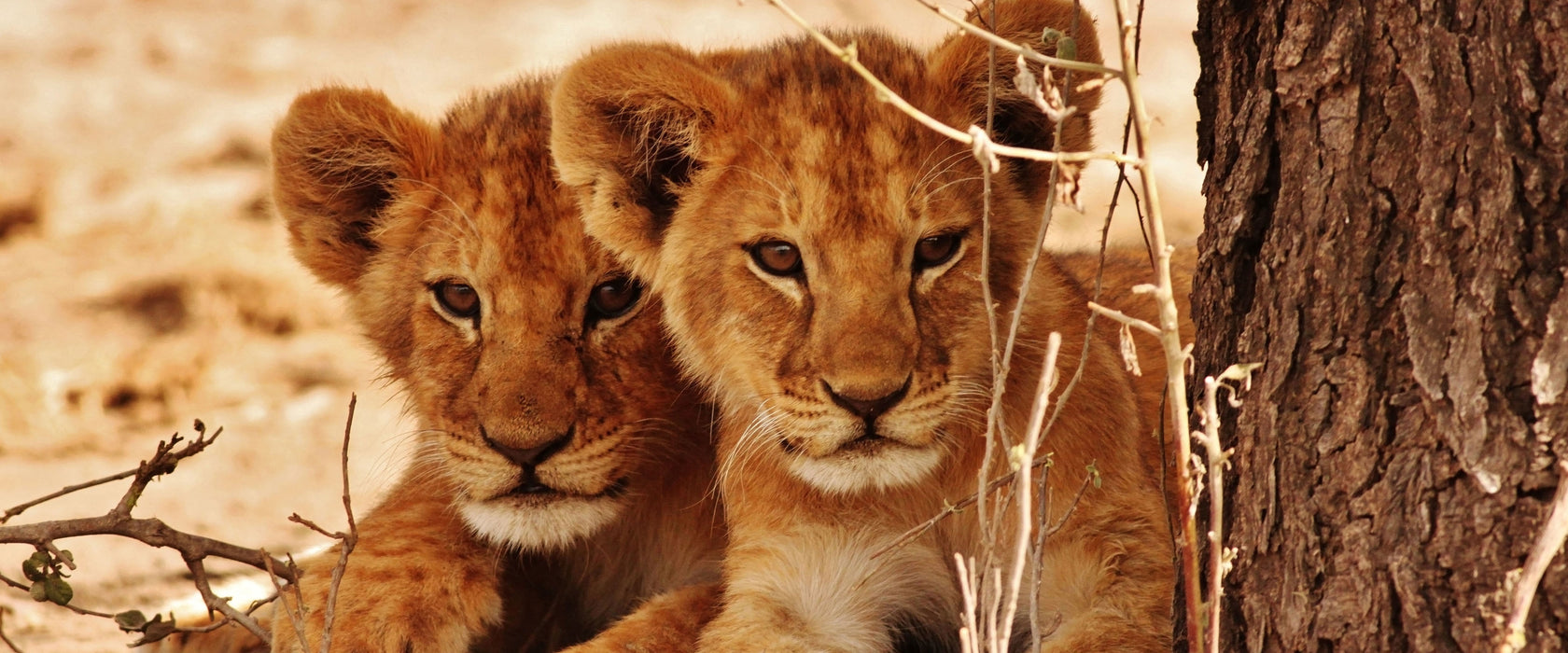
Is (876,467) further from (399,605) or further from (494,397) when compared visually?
(399,605)

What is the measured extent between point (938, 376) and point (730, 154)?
2.17 feet

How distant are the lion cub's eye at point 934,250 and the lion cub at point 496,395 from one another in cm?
70

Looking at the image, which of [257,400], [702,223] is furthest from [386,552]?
[257,400]

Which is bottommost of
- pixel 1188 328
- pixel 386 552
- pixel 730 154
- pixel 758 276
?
pixel 386 552

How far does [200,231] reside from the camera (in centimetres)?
756

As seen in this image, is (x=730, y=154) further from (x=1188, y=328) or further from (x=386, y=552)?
(x=1188, y=328)

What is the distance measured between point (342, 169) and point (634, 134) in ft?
2.98

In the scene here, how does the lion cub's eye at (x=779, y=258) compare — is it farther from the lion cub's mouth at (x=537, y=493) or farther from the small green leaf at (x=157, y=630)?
the small green leaf at (x=157, y=630)

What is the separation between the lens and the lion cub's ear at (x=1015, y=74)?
9.93ft

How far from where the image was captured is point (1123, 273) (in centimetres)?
446

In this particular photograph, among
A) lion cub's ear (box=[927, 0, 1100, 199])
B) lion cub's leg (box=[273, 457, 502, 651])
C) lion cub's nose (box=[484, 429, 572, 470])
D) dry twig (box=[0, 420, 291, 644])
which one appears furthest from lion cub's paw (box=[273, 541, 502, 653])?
lion cub's ear (box=[927, 0, 1100, 199])

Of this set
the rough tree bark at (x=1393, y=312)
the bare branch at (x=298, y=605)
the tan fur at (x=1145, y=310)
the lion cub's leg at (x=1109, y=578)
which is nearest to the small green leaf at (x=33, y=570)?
the bare branch at (x=298, y=605)

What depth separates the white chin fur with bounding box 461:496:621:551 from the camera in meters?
3.34

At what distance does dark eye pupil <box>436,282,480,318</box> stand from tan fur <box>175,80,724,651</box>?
1.0 inches
